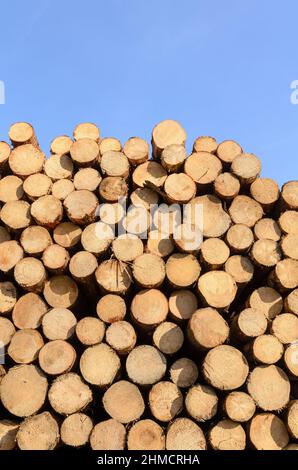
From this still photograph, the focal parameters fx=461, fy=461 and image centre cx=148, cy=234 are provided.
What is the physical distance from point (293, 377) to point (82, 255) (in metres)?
2.24

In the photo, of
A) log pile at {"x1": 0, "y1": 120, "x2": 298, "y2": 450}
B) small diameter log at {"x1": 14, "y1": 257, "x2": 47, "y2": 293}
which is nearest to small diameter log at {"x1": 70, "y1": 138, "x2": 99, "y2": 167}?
log pile at {"x1": 0, "y1": 120, "x2": 298, "y2": 450}

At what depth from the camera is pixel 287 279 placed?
14.1ft

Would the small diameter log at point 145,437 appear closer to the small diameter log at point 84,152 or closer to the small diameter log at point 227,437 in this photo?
the small diameter log at point 227,437

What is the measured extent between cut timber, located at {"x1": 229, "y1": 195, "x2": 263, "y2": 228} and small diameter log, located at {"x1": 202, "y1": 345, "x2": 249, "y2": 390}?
1.34 metres

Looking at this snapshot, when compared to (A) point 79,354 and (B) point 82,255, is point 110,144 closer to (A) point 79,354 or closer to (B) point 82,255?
(B) point 82,255

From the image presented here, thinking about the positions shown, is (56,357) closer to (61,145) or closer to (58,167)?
(58,167)

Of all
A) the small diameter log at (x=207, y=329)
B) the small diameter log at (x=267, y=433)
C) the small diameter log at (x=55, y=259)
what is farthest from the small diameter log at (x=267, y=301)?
the small diameter log at (x=55, y=259)

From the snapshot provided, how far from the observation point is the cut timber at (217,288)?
4.24 meters

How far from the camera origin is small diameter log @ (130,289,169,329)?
14.0 ft

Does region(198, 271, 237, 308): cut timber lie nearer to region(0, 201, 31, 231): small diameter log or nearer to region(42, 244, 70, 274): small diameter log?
region(42, 244, 70, 274): small diameter log

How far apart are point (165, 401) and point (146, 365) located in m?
0.36

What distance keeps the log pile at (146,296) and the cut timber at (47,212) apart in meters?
0.01

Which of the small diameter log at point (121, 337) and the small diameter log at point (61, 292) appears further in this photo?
the small diameter log at point (61, 292)
